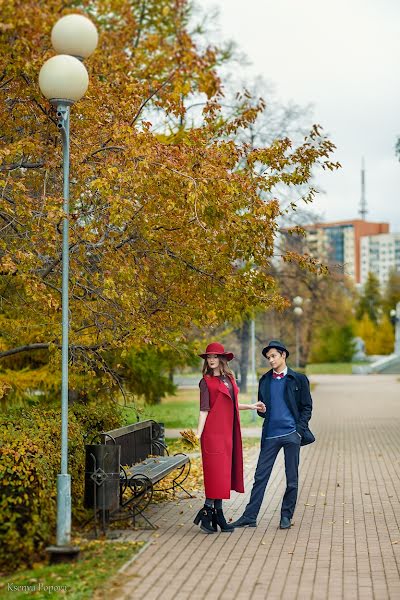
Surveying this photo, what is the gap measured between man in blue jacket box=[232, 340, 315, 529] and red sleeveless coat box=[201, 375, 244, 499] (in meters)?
0.37

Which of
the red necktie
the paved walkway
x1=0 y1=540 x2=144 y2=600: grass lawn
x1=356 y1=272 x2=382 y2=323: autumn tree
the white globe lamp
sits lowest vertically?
the paved walkway

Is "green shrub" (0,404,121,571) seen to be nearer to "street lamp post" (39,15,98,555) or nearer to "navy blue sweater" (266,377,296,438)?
"street lamp post" (39,15,98,555)

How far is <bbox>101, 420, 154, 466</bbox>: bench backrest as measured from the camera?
1078cm

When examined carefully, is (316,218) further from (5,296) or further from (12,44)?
(12,44)

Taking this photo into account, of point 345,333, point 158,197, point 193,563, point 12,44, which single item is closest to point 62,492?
point 193,563

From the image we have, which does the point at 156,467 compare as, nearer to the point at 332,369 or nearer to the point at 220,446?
the point at 220,446

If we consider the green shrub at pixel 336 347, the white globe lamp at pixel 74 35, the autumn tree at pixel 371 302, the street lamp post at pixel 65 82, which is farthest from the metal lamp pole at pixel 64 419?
the autumn tree at pixel 371 302

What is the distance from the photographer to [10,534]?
26.8ft

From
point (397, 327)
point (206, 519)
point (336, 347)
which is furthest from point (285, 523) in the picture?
point (397, 327)

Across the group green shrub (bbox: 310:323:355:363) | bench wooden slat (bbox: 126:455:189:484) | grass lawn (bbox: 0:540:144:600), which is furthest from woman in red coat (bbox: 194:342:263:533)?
green shrub (bbox: 310:323:355:363)

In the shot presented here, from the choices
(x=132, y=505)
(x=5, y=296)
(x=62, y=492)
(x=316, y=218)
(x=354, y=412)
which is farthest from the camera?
(x=316, y=218)

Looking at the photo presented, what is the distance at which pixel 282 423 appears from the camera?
10305 mm

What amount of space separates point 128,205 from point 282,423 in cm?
256

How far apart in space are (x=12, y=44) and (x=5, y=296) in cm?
383
